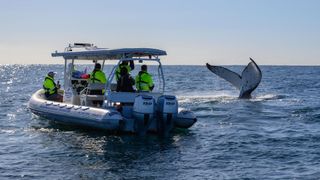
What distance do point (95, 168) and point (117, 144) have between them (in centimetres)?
306

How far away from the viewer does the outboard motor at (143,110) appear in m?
16.2

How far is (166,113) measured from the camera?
54.3 feet

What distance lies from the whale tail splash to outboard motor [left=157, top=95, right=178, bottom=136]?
1431 cm

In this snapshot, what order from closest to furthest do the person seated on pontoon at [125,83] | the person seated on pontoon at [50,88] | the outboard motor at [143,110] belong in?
the outboard motor at [143,110]
the person seated on pontoon at [125,83]
the person seated on pontoon at [50,88]

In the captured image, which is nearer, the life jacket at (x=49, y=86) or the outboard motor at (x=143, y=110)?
the outboard motor at (x=143, y=110)

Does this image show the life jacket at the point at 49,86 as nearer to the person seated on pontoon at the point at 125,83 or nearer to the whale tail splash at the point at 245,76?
the person seated on pontoon at the point at 125,83

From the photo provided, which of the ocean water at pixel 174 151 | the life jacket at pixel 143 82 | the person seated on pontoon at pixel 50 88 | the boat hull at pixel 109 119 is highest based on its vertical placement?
the life jacket at pixel 143 82

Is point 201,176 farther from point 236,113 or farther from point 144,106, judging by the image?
point 236,113

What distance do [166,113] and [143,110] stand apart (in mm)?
745

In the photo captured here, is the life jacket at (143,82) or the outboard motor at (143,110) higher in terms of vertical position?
the life jacket at (143,82)

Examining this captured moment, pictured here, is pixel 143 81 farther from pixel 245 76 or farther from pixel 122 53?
pixel 245 76

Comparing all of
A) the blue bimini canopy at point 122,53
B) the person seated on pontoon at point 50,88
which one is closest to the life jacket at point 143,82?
the blue bimini canopy at point 122,53

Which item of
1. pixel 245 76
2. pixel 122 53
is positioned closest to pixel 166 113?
pixel 122 53

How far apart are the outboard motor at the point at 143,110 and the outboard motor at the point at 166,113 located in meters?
0.33
